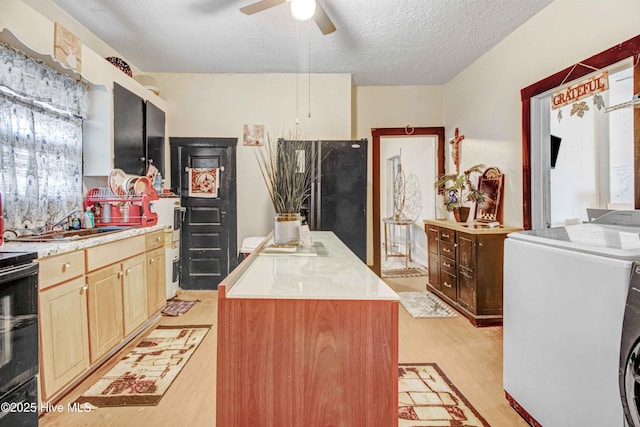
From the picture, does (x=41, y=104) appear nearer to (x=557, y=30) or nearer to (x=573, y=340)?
(x=573, y=340)

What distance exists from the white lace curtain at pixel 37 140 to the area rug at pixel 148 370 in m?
1.19

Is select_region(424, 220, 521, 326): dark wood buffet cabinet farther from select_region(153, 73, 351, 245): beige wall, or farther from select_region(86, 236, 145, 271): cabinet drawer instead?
select_region(86, 236, 145, 271): cabinet drawer

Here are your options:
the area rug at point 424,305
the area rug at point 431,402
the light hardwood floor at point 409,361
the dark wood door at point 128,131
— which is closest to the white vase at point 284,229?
the light hardwood floor at point 409,361

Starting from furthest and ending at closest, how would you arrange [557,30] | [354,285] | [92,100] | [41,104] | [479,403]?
[92,100] < [557,30] < [41,104] < [479,403] < [354,285]

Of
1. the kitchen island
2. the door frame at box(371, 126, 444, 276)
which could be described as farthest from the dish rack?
the door frame at box(371, 126, 444, 276)

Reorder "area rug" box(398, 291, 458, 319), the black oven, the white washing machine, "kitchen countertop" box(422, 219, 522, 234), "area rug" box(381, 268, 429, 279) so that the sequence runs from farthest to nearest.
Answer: "area rug" box(381, 268, 429, 279), "area rug" box(398, 291, 458, 319), "kitchen countertop" box(422, 219, 522, 234), the black oven, the white washing machine

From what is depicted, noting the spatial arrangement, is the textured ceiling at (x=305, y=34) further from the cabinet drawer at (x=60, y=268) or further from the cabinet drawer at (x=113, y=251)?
the cabinet drawer at (x=60, y=268)

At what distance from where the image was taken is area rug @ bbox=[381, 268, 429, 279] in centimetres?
486

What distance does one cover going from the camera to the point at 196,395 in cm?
189

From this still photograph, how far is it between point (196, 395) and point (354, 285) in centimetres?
139

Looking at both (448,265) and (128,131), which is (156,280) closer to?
(128,131)

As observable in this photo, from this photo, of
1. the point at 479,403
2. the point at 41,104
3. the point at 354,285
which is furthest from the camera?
the point at 41,104

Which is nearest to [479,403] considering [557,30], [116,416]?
[116,416]

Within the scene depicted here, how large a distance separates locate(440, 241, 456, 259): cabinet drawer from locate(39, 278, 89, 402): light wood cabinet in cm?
315
